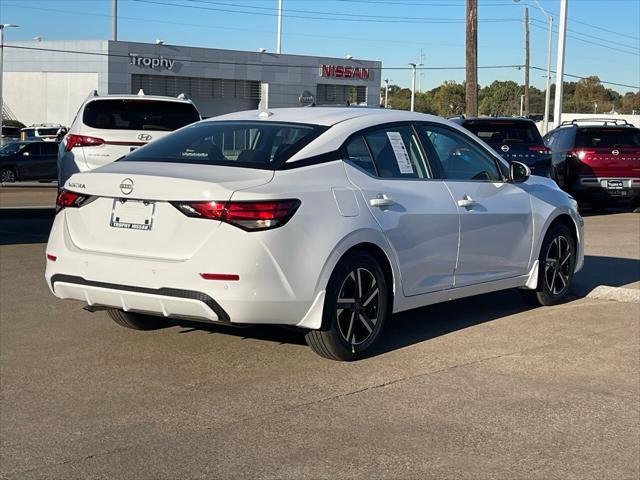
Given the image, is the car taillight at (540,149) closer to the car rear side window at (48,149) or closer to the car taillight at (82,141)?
the car taillight at (82,141)

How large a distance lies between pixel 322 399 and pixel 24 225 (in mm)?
10252

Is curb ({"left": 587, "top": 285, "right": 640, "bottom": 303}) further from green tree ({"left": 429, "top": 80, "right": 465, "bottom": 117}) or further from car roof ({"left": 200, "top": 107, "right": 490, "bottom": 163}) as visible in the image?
green tree ({"left": 429, "top": 80, "right": 465, "bottom": 117})

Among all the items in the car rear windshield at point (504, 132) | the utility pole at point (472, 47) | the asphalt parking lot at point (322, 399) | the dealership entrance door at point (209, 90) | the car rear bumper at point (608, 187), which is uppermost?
the dealership entrance door at point (209, 90)

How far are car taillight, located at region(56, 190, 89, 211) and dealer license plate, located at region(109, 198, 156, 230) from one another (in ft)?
0.98

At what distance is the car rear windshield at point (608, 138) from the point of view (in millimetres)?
18625

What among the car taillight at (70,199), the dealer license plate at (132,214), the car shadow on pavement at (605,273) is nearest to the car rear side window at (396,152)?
the dealer license plate at (132,214)

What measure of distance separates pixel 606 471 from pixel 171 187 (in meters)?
2.97

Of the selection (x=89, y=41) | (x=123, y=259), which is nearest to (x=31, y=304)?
(x=123, y=259)

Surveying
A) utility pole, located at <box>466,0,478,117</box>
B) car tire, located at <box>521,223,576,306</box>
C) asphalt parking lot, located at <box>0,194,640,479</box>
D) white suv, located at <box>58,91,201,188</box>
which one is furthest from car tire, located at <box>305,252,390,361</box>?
utility pole, located at <box>466,0,478,117</box>

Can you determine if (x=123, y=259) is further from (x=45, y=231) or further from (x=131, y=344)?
(x=45, y=231)

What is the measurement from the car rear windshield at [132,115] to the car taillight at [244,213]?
24.6 feet

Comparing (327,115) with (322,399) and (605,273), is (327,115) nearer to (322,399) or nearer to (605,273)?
(322,399)

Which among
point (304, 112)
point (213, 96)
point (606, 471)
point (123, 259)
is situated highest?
point (213, 96)

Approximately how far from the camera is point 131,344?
688cm
